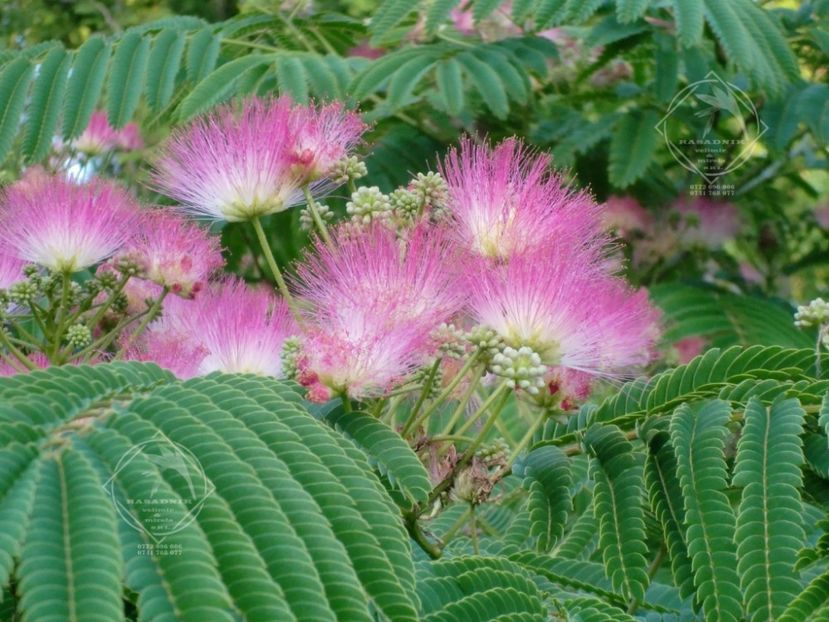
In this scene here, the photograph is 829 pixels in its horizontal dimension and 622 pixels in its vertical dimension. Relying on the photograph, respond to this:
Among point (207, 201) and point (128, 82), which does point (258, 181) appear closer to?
point (207, 201)

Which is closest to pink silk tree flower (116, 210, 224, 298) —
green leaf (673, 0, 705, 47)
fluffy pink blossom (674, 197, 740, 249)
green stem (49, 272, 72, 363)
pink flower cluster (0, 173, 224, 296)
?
pink flower cluster (0, 173, 224, 296)

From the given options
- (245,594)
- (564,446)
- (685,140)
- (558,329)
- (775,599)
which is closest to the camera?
(245,594)

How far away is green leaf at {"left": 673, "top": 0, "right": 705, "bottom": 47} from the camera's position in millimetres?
2711

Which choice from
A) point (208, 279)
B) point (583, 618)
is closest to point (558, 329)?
point (583, 618)

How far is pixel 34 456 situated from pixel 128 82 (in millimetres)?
1898

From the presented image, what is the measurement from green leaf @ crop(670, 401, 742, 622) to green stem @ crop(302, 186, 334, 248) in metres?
0.53

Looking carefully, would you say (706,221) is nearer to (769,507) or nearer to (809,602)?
(769,507)

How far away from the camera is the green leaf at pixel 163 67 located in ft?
9.10

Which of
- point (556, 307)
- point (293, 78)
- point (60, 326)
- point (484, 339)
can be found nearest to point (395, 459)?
point (484, 339)

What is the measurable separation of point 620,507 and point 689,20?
5.32 feet

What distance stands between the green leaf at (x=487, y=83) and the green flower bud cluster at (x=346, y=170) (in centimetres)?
100

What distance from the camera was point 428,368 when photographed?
4.82 feet

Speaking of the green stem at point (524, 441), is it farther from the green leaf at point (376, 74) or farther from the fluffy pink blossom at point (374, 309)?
the green leaf at point (376, 74)

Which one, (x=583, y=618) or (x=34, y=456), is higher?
(x=34, y=456)
